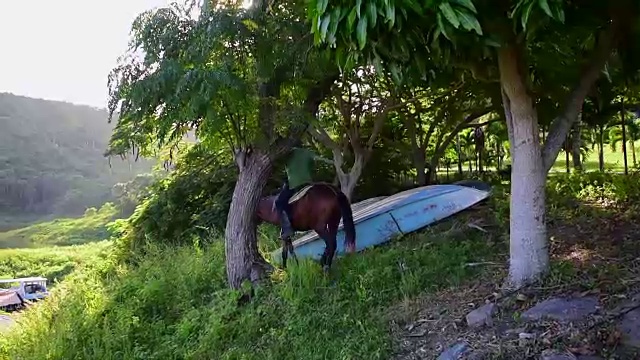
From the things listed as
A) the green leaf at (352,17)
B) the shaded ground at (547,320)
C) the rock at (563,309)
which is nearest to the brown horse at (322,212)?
the shaded ground at (547,320)

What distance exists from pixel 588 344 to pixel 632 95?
6220 millimetres

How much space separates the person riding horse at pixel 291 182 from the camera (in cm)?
509

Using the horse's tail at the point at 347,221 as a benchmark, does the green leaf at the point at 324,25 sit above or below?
above

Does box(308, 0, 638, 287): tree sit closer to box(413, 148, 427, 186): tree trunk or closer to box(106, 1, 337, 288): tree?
box(106, 1, 337, 288): tree

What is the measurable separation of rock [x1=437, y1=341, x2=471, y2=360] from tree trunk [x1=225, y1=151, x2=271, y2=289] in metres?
2.47

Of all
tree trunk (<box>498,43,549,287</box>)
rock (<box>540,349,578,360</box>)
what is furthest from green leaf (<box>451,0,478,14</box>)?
rock (<box>540,349,578,360</box>)

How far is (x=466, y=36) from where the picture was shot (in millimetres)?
2879

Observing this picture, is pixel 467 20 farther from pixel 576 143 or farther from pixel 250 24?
pixel 576 143

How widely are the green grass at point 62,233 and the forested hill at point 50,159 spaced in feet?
10.4

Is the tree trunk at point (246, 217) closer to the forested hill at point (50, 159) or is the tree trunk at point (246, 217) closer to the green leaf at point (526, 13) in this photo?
the green leaf at point (526, 13)

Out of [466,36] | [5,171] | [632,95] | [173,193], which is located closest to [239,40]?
[466,36]

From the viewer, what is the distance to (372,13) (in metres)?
2.34

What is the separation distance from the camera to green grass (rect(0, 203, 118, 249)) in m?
26.1

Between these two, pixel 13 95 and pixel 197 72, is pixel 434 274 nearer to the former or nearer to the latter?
pixel 197 72
